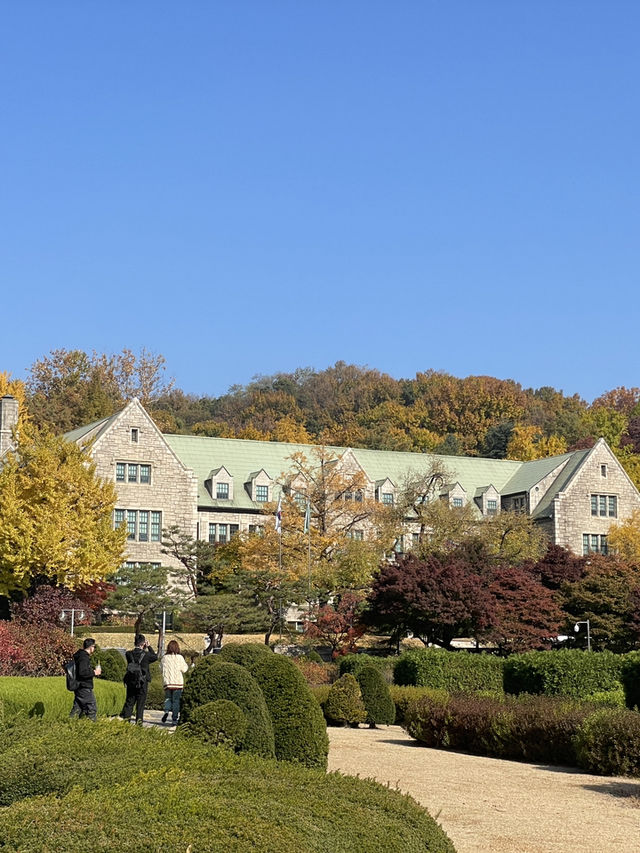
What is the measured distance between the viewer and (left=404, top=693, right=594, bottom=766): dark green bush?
18.5 meters

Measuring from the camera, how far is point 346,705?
2581 cm

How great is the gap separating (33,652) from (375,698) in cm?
860

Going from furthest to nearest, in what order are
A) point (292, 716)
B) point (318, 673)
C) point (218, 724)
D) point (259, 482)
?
point (259, 482) < point (318, 673) < point (292, 716) < point (218, 724)

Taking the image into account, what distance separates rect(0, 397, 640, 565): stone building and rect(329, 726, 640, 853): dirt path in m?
39.9

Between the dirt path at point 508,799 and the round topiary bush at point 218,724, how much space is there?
184cm

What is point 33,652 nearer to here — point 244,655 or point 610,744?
point 244,655

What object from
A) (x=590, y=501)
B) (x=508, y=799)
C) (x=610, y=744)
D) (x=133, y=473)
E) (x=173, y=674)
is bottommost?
(x=508, y=799)

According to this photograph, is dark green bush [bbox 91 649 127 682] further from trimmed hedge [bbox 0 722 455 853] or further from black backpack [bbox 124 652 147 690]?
trimmed hedge [bbox 0 722 455 853]

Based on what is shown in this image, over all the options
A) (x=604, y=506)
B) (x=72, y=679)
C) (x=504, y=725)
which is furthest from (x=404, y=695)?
(x=604, y=506)

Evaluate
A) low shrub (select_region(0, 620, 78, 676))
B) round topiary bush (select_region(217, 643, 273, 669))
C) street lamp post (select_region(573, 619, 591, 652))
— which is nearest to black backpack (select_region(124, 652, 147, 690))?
round topiary bush (select_region(217, 643, 273, 669))

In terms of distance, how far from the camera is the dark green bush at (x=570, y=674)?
24.1 meters

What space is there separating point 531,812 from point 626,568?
109 feet

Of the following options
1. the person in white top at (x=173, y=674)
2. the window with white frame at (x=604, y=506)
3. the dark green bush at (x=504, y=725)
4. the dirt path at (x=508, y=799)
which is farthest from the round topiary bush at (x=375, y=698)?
the window with white frame at (x=604, y=506)

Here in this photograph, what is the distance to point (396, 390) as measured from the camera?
127188 mm
